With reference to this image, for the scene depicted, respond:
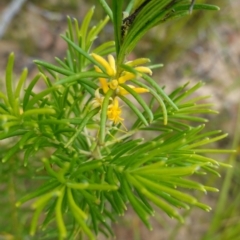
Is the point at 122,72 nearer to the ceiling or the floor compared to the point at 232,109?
nearer to the floor

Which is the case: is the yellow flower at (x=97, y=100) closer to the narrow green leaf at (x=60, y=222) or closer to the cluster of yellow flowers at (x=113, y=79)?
the cluster of yellow flowers at (x=113, y=79)

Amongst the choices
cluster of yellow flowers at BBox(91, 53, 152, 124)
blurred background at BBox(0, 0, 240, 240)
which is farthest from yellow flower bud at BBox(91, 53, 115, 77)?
blurred background at BBox(0, 0, 240, 240)

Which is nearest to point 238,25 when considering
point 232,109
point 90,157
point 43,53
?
point 232,109

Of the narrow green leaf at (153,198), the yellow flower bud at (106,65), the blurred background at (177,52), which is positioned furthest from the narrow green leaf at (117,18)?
the blurred background at (177,52)

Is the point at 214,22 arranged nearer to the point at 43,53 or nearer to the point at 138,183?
the point at 43,53

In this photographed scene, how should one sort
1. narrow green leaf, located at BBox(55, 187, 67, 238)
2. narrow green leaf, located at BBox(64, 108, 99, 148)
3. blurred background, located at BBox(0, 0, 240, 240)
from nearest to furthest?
narrow green leaf, located at BBox(55, 187, 67, 238) < narrow green leaf, located at BBox(64, 108, 99, 148) < blurred background, located at BBox(0, 0, 240, 240)

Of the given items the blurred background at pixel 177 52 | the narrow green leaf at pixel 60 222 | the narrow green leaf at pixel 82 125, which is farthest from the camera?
the blurred background at pixel 177 52

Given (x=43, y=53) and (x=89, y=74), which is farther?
(x=43, y=53)

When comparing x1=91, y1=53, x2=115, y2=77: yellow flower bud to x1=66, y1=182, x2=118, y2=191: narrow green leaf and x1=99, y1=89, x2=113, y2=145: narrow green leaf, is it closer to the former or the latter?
x1=99, y1=89, x2=113, y2=145: narrow green leaf

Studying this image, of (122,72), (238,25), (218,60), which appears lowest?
(122,72)

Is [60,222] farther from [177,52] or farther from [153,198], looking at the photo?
[177,52]

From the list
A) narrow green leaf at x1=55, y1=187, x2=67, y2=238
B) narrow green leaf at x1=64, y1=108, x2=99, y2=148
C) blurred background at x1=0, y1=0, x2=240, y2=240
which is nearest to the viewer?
narrow green leaf at x1=55, y1=187, x2=67, y2=238
